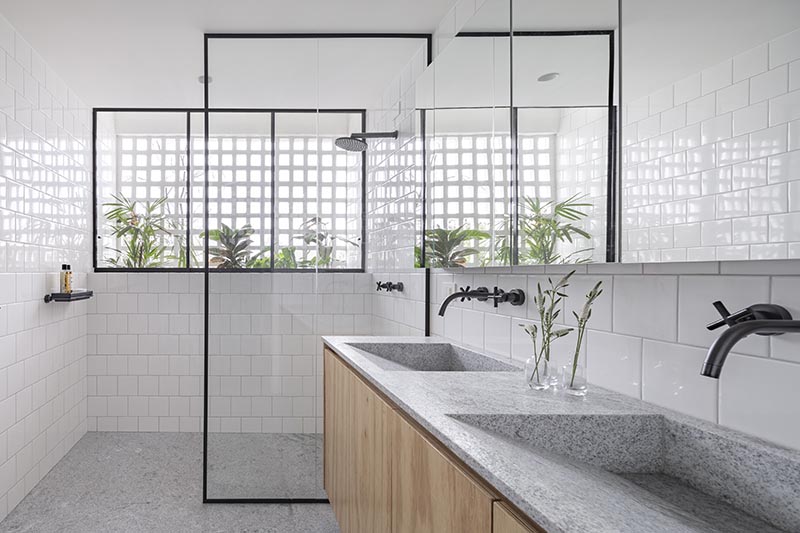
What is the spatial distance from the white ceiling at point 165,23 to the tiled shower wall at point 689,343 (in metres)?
1.77

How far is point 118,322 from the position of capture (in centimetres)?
445

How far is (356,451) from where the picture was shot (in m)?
2.05

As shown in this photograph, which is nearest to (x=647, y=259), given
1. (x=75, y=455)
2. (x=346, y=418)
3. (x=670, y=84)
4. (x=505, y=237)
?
(x=670, y=84)

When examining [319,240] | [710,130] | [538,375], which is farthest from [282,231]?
[710,130]

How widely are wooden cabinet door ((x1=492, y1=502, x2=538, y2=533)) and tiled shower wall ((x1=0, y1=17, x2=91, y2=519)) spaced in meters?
2.86

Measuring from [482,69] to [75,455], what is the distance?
11.9 ft

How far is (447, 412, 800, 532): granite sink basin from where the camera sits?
36.8 inches

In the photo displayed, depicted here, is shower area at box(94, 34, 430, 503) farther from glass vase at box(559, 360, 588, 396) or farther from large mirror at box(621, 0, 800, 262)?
large mirror at box(621, 0, 800, 262)

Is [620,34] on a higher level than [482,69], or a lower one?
lower

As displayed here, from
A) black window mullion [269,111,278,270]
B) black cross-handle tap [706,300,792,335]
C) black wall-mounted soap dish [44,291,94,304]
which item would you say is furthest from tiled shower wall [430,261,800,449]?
black wall-mounted soap dish [44,291,94,304]

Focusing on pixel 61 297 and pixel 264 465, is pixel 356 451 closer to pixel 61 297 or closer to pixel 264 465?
pixel 264 465

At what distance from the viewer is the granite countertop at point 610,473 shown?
0.81m

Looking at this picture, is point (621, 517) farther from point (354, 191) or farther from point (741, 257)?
point (354, 191)

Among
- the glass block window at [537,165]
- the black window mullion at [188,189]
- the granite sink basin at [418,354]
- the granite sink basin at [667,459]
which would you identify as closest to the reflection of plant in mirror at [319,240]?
the granite sink basin at [418,354]
